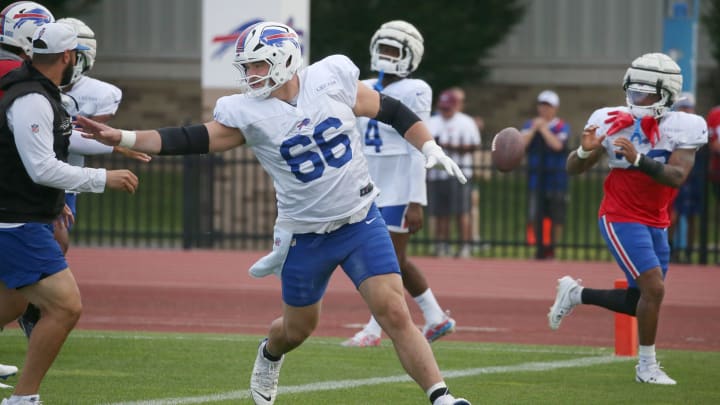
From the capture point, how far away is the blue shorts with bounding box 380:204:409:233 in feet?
33.9

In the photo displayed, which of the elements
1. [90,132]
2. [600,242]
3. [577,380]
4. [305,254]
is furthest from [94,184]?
[600,242]

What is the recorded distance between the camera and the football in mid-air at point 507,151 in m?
8.09

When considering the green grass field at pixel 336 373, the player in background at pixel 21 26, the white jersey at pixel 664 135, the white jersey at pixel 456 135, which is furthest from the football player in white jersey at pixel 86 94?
the white jersey at pixel 456 135

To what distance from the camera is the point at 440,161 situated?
23.7ft

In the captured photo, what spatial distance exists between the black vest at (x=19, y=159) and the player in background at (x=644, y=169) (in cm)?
345

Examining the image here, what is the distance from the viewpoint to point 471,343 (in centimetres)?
1102

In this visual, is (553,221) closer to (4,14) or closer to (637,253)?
(637,253)

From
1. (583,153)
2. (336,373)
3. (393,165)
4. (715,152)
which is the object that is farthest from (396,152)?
(715,152)

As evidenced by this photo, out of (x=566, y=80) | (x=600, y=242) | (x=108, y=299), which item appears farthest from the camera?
(x=566, y=80)

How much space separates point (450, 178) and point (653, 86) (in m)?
9.35

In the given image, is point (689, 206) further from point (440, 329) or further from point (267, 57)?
point (267, 57)

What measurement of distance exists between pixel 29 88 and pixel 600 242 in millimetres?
13448

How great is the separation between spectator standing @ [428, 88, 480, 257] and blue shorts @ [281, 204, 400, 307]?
10926 mm

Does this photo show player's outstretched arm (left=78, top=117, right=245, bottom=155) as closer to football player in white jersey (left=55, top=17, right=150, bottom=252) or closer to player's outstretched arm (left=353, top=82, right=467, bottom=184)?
player's outstretched arm (left=353, top=82, right=467, bottom=184)
